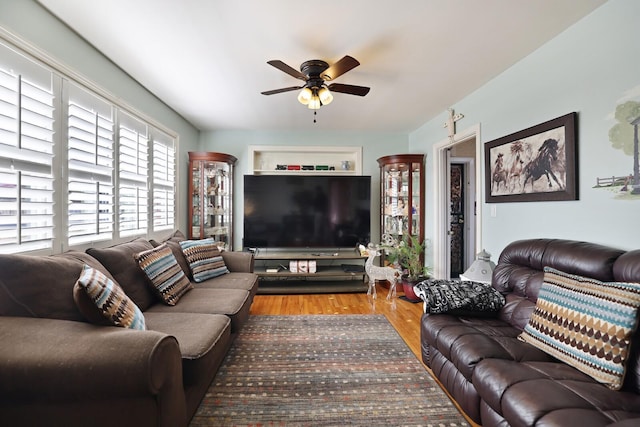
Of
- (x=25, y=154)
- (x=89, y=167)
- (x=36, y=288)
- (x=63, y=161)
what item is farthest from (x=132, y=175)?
(x=36, y=288)

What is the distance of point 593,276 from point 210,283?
9.04 ft

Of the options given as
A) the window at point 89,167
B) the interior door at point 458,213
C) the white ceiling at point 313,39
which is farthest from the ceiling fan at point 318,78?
the interior door at point 458,213

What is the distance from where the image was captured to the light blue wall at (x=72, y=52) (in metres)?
1.49

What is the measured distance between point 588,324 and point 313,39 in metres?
2.33

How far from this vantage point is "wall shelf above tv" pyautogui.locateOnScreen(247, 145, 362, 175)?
13.6 ft

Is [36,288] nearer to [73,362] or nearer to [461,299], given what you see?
[73,362]

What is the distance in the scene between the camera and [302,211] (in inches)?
153

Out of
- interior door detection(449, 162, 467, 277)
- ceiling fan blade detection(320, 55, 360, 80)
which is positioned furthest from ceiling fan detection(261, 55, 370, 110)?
interior door detection(449, 162, 467, 277)

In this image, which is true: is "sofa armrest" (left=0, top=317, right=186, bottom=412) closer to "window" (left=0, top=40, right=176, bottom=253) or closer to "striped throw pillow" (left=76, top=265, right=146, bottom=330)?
"striped throw pillow" (left=76, top=265, right=146, bottom=330)

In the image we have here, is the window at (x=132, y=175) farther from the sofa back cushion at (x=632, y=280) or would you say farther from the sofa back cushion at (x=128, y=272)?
the sofa back cushion at (x=632, y=280)

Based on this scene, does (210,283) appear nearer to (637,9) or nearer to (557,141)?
(557,141)

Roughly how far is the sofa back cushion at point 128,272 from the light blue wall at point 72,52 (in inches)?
51.9

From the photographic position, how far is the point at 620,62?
5.06ft

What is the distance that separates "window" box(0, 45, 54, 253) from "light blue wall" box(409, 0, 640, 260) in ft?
11.3
